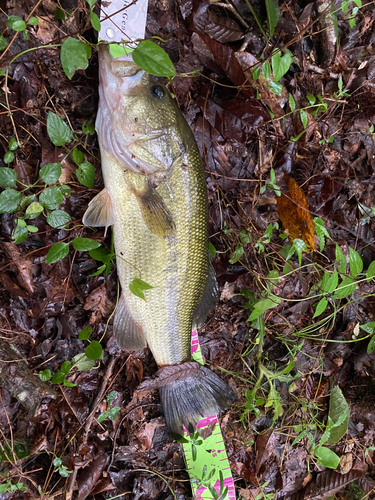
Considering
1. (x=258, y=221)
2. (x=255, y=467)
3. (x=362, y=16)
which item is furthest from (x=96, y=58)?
(x=255, y=467)

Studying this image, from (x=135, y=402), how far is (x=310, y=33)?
2.93m

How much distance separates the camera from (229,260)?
6.99 ft

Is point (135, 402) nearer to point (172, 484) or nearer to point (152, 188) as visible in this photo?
point (172, 484)

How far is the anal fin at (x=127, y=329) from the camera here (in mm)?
1771

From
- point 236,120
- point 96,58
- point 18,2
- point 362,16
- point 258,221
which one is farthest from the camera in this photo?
point 362,16

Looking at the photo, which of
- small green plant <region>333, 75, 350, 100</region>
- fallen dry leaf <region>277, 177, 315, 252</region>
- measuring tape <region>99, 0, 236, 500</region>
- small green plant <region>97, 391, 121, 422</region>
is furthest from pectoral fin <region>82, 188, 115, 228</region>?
small green plant <region>333, 75, 350, 100</region>

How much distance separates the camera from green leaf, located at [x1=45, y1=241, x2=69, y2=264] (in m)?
1.54

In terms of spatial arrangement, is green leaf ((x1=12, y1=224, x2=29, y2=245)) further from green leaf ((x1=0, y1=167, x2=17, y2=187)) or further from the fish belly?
the fish belly

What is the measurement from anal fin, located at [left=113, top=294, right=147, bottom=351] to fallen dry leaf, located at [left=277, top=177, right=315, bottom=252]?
4.20 feet

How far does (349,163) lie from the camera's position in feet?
8.37

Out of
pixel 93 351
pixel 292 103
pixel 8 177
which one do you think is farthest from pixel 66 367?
pixel 292 103

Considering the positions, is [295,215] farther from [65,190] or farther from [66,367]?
[66,367]

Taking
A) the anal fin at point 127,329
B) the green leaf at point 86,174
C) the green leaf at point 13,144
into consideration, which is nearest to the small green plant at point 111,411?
the anal fin at point 127,329

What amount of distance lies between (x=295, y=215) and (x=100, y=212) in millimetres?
1379
